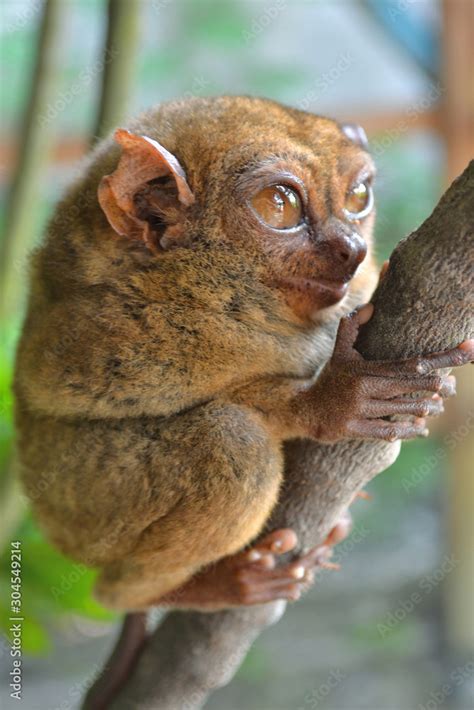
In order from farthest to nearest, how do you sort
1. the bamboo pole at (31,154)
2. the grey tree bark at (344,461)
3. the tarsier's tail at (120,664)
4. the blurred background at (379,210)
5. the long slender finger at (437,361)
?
Answer: 1. the bamboo pole at (31,154)
2. the blurred background at (379,210)
3. the tarsier's tail at (120,664)
4. the long slender finger at (437,361)
5. the grey tree bark at (344,461)

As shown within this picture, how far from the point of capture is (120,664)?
10.3 feet

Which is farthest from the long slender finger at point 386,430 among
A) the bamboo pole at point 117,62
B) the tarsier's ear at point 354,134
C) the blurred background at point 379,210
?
the bamboo pole at point 117,62

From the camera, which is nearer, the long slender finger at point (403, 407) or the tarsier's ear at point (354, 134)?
the long slender finger at point (403, 407)

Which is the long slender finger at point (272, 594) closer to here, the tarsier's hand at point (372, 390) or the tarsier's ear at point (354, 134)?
the tarsier's hand at point (372, 390)

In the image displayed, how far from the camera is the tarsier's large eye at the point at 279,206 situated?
96.2 inches

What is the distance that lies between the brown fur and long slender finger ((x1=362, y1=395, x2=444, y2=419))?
283mm

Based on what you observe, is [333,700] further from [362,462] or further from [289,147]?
[289,147]

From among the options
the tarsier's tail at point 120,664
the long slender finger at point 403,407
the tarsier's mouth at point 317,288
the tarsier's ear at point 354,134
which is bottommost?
Answer: the tarsier's tail at point 120,664

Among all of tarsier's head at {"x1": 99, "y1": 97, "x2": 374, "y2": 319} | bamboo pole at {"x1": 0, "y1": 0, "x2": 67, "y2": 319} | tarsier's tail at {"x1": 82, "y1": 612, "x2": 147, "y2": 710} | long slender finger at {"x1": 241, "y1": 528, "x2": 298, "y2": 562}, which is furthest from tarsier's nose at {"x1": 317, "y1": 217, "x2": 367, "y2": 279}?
bamboo pole at {"x1": 0, "y1": 0, "x2": 67, "y2": 319}

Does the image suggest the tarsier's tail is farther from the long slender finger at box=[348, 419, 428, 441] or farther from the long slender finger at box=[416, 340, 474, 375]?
the long slender finger at box=[416, 340, 474, 375]

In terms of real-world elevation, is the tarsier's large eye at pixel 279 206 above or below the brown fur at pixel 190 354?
above

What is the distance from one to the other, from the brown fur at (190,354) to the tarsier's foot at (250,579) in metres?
Answer: 0.14

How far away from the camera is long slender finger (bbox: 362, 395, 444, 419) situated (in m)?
2.22

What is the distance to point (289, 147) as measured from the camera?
2.48 metres
